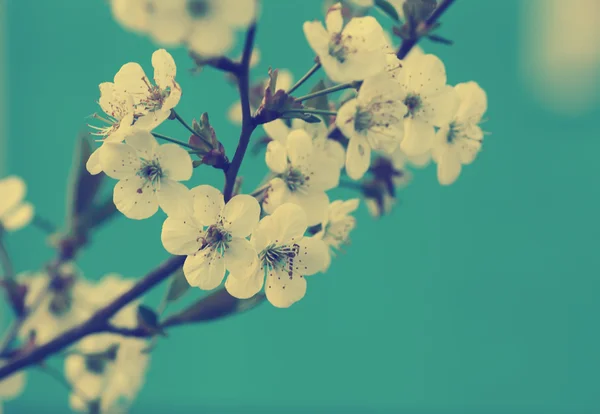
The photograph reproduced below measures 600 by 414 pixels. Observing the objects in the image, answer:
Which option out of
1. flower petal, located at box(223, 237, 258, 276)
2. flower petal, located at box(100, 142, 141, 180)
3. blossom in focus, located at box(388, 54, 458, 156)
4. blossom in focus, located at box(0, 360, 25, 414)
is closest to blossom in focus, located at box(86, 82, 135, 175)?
flower petal, located at box(100, 142, 141, 180)

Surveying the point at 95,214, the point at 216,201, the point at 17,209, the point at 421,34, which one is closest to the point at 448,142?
the point at 421,34

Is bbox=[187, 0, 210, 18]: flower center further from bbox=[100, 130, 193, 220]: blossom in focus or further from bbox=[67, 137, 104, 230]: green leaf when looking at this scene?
bbox=[67, 137, 104, 230]: green leaf

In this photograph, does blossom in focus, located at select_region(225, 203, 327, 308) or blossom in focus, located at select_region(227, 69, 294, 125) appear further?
blossom in focus, located at select_region(227, 69, 294, 125)

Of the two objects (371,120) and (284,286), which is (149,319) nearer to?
(284,286)

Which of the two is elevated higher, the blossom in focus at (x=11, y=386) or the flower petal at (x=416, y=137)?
the flower petal at (x=416, y=137)

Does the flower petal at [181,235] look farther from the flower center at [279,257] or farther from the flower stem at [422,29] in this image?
the flower stem at [422,29]

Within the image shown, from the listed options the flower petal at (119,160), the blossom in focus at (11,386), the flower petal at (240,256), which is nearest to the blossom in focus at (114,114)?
the flower petal at (119,160)
